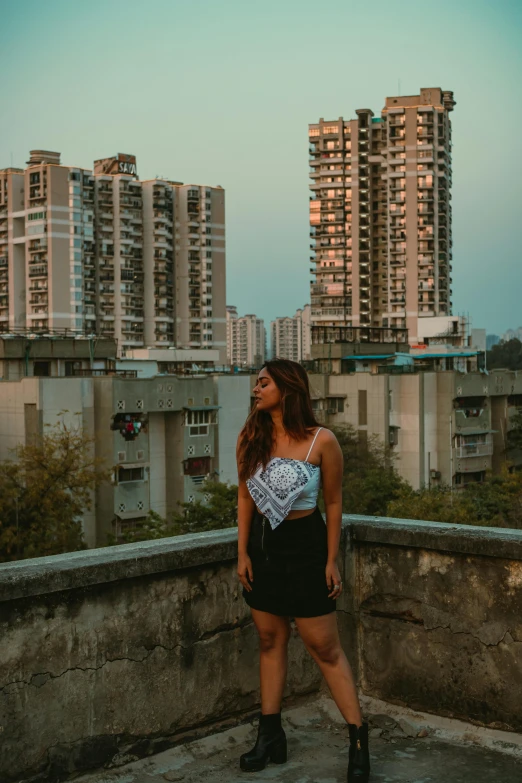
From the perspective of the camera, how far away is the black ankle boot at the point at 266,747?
387 centimetres

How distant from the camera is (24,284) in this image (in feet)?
289

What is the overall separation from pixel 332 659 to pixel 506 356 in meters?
126

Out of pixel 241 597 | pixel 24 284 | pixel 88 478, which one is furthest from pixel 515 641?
pixel 24 284

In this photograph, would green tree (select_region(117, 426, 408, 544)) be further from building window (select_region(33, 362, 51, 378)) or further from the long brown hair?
the long brown hair

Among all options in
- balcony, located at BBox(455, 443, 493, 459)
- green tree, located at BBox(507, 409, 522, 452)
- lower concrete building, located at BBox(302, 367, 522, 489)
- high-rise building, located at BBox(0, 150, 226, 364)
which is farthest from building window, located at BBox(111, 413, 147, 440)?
high-rise building, located at BBox(0, 150, 226, 364)

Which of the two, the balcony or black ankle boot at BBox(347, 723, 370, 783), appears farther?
the balcony

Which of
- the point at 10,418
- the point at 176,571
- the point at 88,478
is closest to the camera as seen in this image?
the point at 176,571

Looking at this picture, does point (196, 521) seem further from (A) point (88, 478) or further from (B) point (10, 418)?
(B) point (10, 418)

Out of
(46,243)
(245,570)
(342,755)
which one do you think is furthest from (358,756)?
(46,243)

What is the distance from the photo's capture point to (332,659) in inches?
153

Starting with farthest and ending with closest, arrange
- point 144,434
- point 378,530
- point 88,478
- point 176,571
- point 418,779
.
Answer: point 144,434 → point 88,478 → point 378,530 → point 176,571 → point 418,779

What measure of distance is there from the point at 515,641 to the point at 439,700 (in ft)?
1.52

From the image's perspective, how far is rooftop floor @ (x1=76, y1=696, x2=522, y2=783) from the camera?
3.82 meters

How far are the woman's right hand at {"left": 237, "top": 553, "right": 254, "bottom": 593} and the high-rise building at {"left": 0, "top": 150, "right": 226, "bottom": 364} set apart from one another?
258 ft
